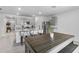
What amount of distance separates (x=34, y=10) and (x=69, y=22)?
61 cm

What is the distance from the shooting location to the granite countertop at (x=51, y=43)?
3.73ft

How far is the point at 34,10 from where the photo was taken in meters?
1.18

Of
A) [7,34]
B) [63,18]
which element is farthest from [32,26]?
[63,18]

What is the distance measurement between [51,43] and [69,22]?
0.46m

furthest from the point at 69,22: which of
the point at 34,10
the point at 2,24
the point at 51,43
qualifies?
the point at 2,24

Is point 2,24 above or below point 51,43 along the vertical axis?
above

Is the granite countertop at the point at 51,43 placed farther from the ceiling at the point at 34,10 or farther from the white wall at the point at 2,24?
the white wall at the point at 2,24

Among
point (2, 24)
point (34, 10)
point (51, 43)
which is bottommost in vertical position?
point (51, 43)

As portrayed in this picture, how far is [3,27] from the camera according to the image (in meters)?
1.15

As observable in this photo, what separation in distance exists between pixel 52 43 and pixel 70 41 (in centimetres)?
31

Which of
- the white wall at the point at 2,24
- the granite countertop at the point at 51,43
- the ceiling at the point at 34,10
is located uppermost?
the ceiling at the point at 34,10

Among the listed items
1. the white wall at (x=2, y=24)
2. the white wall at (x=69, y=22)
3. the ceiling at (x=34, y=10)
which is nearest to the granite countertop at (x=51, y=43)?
the white wall at (x=69, y=22)

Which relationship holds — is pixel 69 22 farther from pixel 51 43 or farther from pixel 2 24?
pixel 2 24

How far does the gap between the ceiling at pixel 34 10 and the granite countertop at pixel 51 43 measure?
384 millimetres
